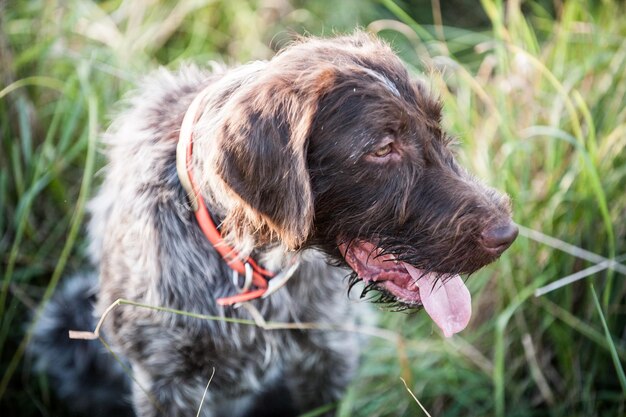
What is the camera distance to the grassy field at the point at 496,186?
366 centimetres

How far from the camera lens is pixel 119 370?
141 inches

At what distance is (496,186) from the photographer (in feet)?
12.5

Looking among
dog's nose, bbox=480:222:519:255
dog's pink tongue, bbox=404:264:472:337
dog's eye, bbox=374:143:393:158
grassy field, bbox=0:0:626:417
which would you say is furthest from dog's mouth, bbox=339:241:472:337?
grassy field, bbox=0:0:626:417

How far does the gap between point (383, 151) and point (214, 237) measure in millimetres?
704

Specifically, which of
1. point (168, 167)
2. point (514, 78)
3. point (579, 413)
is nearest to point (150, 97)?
point (168, 167)

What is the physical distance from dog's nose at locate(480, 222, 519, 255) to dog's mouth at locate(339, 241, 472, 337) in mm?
208

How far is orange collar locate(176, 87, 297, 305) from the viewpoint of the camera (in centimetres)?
277

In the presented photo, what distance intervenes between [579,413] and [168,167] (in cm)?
215

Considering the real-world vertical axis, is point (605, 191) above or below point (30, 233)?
above

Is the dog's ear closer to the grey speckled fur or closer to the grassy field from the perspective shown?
the grey speckled fur

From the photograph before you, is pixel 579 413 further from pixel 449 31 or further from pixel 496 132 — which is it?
pixel 449 31

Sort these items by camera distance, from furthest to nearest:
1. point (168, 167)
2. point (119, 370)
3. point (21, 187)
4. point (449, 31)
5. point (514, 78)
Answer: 1. point (449, 31)
2. point (514, 78)
3. point (21, 187)
4. point (119, 370)
5. point (168, 167)

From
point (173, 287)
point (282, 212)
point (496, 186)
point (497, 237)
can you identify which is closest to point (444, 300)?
point (497, 237)

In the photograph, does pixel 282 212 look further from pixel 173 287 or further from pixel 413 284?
pixel 173 287
